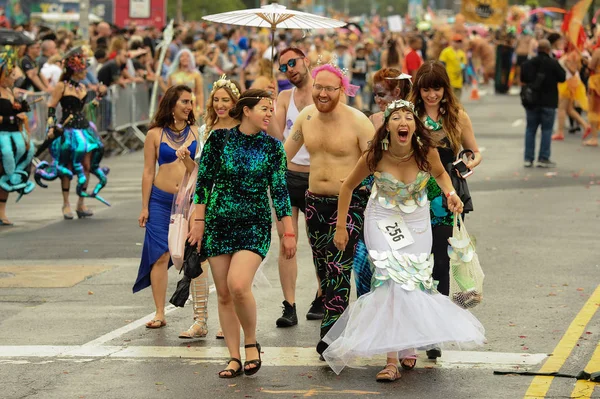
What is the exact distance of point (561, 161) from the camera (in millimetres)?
22266

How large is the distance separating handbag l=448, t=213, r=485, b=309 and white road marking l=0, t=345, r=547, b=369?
37 cm

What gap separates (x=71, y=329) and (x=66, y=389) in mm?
1791

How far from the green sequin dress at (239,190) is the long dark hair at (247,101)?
99 mm

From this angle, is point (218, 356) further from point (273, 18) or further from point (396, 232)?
point (273, 18)

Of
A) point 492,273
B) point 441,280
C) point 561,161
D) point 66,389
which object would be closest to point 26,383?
point 66,389

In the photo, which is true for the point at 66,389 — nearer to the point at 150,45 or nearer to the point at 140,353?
the point at 140,353

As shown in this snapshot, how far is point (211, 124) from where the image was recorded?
8867 millimetres

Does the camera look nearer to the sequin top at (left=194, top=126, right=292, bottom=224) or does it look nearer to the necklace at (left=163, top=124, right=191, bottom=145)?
the sequin top at (left=194, top=126, right=292, bottom=224)

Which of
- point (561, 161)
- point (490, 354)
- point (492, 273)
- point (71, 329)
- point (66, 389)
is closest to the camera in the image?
point (66, 389)

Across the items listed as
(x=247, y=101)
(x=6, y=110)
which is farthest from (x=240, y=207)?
(x=6, y=110)

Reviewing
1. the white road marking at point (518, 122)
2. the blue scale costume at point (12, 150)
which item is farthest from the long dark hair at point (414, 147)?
the white road marking at point (518, 122)

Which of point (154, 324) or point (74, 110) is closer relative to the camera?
point (154, 324)

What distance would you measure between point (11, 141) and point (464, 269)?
8.53 metres

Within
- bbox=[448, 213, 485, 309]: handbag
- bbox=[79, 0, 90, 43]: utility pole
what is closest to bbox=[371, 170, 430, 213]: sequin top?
bbox=[448, 213, 485, 309]: handbag
